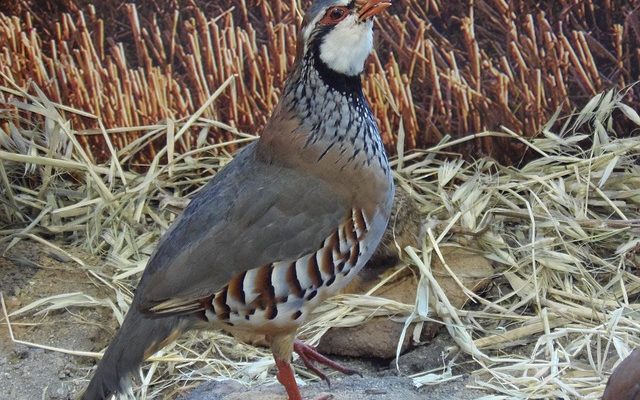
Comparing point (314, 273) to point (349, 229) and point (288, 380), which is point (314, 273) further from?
point (288, 380)

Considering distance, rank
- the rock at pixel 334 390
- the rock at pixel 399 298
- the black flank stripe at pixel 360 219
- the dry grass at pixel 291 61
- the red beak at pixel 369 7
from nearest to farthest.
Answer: the red beak at pixel 369 7 < the black flank stripe at pixel 360 219 < the rock at pixel 334 390 < the rock at pixel 399 298 < the dry grass at pixel 291 61

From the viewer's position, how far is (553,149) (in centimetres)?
493

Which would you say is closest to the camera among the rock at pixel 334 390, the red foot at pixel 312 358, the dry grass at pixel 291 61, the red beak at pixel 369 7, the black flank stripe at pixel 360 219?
the red beak at pixel 369 7

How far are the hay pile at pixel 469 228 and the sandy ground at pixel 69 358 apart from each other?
0.22 feet

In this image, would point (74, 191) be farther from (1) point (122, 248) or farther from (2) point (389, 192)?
(2) point (389, 192)

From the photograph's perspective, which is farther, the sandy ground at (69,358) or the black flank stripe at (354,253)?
the sandy ground at (69,358)

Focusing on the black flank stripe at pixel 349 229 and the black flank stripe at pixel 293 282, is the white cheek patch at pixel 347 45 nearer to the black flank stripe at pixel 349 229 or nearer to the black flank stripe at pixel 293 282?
the black flank stripe at pixel 349 229

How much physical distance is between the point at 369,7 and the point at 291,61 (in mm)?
1783

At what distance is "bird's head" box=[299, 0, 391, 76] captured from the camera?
328 cm

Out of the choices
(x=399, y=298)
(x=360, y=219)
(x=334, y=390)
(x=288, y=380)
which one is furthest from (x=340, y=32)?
(x=399, y=298)

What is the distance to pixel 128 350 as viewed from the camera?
129 inches

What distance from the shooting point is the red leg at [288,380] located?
3.43 m

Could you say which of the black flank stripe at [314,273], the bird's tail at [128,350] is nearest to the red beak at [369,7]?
the black flank stripe at [314,273]

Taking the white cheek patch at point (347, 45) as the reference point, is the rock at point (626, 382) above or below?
below
